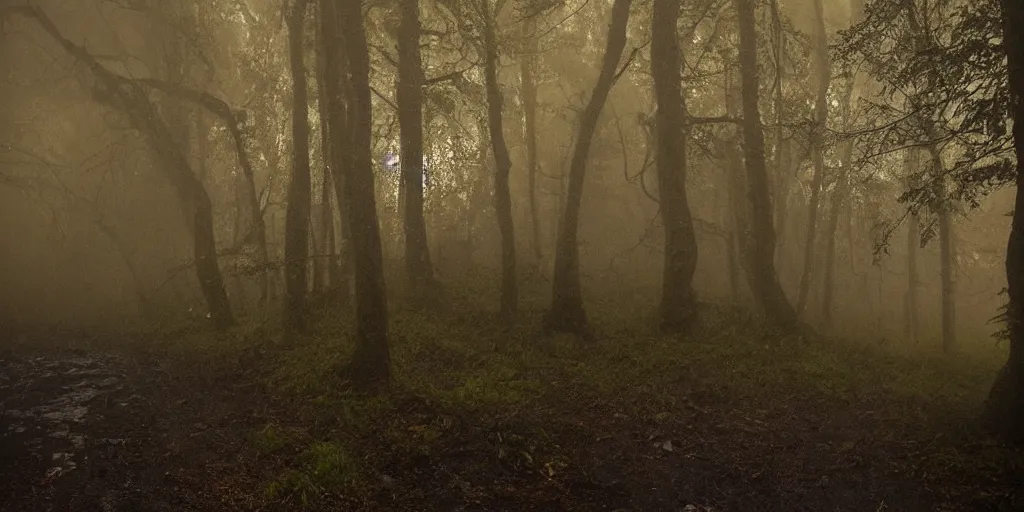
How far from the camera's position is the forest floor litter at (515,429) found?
27.8 feet

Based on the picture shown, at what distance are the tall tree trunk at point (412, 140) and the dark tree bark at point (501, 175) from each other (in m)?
2.00

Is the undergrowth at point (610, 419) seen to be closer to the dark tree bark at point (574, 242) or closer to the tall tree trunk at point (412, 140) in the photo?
the dark tree bark at point (574, 242)

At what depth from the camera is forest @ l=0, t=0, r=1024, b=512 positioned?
904 cm

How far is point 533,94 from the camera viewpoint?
2736 cm

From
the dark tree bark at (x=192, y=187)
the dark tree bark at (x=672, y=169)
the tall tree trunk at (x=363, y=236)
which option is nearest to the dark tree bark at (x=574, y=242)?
the dark tree bark at (x=672, y=169)

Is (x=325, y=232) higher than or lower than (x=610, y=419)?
higher

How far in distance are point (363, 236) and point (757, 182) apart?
989 cm

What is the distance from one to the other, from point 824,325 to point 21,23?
3060 centimetres

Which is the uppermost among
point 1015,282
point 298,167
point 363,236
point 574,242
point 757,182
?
point 298,167

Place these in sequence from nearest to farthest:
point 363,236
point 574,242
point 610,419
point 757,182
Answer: point 610,419 → point 363,236 → point 574,242 → point 757,182

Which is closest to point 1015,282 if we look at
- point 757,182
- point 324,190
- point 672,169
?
point 757,182

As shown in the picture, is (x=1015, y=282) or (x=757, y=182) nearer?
(x=1015, y=282)

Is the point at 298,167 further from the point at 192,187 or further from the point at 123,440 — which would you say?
the point at 123,440

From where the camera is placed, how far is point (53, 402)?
12.4m
